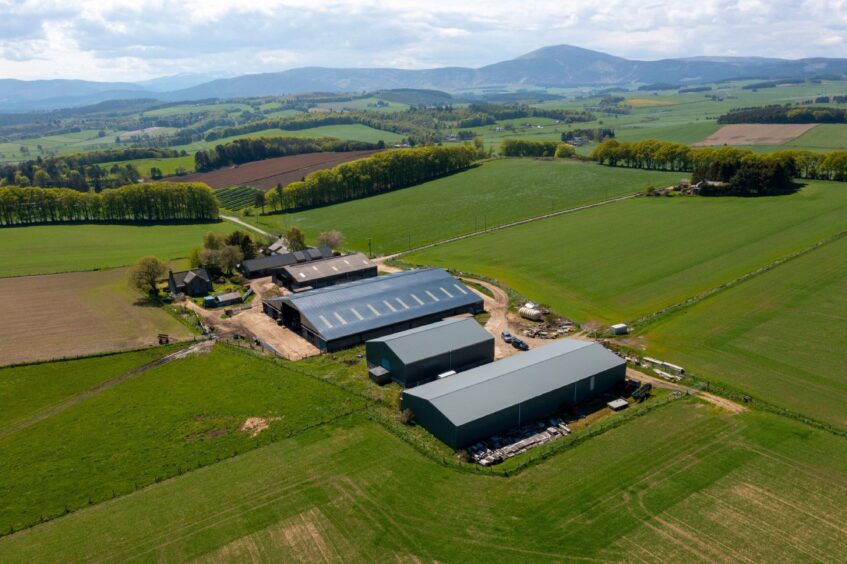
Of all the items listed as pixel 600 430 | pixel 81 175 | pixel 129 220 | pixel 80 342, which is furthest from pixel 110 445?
pixel 81 175

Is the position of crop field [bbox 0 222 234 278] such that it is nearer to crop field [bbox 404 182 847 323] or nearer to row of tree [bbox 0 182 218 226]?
row of tree [bbox 0 182 218 226]

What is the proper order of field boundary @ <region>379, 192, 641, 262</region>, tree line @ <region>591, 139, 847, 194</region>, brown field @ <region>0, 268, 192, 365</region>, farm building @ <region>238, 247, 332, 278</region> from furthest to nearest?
tree line @ <region>591, 139, 847, 194</region> < field boundary @ <region>379, 192, 641, 262</region> < farm building @ <region>238, 247, 332, 278</region> < brown field @ <region>0, 268, 192, 365</region>

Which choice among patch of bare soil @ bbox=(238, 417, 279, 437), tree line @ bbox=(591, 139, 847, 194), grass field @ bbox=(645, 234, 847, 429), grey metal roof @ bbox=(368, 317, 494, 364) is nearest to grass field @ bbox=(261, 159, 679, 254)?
tree line @ bbox=(591, 139, 847, 194)

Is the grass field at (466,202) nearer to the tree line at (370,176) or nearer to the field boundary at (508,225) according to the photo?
the field boundary at (508,225)

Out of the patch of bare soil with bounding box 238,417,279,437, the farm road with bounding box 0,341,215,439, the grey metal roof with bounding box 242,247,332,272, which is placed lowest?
the farm road with bounding box 0,341,215,439

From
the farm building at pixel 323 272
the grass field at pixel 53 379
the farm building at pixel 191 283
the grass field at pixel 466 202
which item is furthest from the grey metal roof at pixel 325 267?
the grass field at pixel 53 379
